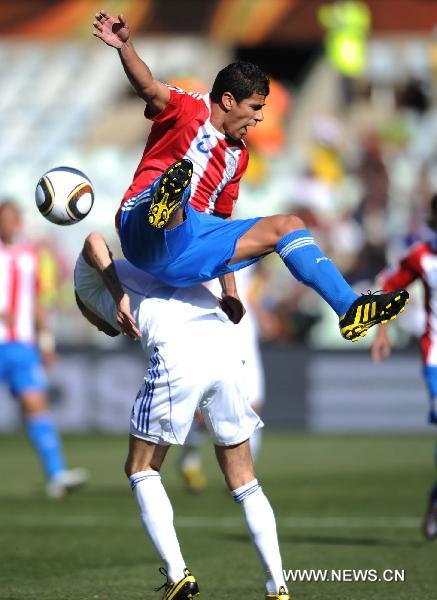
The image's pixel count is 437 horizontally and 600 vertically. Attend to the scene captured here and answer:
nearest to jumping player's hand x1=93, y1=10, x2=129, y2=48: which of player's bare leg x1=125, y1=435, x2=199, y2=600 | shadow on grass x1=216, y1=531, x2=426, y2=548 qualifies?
player's bare leg x1=125, y1=435, x2=199, y2=600

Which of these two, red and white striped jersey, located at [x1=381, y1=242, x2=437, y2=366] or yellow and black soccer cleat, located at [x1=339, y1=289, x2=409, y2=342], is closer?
yellow and black soccer cleat, located at [x1=339, y1=289, x2=409, y2=342]

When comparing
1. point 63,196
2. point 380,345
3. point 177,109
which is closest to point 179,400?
point 63,196

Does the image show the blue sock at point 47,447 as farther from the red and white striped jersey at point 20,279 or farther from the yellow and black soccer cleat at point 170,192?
the yellow and black soccer cleat at point 170,192

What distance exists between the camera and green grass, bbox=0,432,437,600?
745 cm

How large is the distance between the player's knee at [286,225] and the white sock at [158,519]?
1.26m

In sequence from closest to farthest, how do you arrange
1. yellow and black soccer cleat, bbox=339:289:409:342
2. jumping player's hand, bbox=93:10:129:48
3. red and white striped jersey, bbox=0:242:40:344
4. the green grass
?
yellow and black soccer cleat, bbox=339:289:409:342 < jumping player's hand, bbox=93:10:129:48 < the green grass < red and white striped jersey, bbox=0:242:40:344

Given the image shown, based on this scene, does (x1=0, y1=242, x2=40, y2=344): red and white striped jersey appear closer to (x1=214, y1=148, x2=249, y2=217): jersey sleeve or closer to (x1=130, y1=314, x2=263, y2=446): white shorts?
(x1=214, y1=148, x2=249, y2=217): jersey sleeve

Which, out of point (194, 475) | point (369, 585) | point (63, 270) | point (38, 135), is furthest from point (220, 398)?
point (38, 135)

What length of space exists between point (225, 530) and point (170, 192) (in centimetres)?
449

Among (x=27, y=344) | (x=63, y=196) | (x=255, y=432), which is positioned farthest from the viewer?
(x=27, y=344)

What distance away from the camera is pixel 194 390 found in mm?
6379

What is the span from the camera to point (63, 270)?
21.7m

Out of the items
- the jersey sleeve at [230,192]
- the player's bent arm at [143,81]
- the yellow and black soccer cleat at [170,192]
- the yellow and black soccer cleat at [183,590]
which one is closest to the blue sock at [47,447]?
the jersey sleeve at [230,192]

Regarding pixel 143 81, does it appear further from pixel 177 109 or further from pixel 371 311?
pixel 371 311
